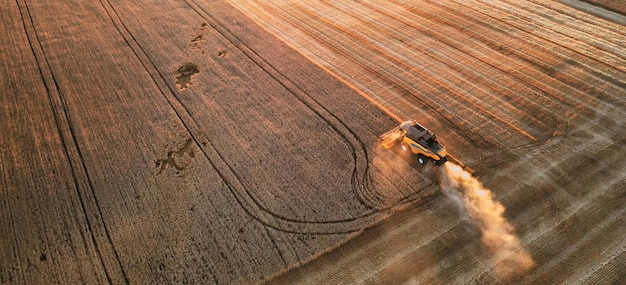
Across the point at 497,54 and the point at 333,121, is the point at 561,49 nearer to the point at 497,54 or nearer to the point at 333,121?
the point at 497,54

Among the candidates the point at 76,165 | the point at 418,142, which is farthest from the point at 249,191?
the point at 76,165

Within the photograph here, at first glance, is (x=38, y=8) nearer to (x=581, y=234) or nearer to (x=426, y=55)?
(x=426, y=55)

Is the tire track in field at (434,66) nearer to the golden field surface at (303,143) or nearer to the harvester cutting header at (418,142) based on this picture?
the golden field surface at (303,143)

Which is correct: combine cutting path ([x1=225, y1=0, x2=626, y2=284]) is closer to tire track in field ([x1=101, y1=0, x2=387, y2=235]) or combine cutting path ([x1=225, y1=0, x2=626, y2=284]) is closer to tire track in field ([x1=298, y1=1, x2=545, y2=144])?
tire track in field ([x1=298, y1=1, x2=545, y2=144])

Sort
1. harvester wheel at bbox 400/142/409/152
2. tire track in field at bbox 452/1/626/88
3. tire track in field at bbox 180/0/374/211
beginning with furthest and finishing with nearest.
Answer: tire track in field at bbox 452/1/626/88 < harvester wheel at bbox 400/142/409/152 < tire track in field at bbox 180/0/374/211

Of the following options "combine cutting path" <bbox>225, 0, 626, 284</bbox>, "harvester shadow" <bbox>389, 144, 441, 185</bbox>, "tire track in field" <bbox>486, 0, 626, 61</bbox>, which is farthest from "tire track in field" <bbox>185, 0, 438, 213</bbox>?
"tire track in field" <bbox>486, 0, 626, 61</bbox>

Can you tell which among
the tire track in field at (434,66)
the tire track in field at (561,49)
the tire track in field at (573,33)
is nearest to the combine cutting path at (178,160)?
Result: the tire track in field at (434,66)
